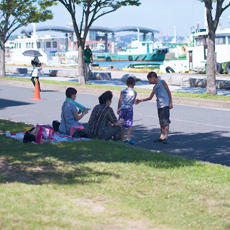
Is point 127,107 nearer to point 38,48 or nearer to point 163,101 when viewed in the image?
point 163,101

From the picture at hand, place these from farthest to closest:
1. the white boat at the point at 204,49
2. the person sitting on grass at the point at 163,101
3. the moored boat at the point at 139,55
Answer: the moored boat at the point at 139,55 < the white boat at the point at 204,49 < the person sitting on grass at the point at 163,101

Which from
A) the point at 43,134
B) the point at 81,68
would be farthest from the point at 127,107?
the point at 81,68

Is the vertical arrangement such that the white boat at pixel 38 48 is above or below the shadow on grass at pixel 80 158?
above

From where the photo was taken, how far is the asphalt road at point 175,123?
9000 millimetres

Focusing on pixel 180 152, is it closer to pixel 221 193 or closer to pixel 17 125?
pixel 221 193

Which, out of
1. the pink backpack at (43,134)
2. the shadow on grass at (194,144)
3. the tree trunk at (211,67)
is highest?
the tree trunk at (211,67)

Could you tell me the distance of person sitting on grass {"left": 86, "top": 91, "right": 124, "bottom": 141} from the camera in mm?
8773

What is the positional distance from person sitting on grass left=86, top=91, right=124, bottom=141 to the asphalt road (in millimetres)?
727

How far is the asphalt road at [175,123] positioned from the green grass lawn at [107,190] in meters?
1.40

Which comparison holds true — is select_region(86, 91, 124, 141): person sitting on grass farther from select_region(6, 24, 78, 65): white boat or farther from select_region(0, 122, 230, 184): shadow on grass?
select_region(6, 24, 78, 65): white boat

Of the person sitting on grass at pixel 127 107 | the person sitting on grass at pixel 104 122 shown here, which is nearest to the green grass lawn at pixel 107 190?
the person sitting on grass at pixel 104 122

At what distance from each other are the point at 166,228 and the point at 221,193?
56.4 inches

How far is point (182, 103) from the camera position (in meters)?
17.0

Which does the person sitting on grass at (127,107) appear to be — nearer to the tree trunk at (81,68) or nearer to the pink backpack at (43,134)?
the pink backpack at (43,134)
